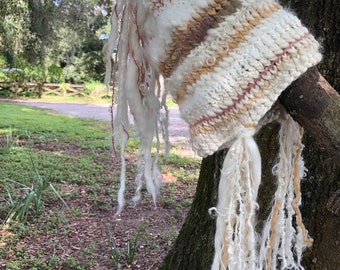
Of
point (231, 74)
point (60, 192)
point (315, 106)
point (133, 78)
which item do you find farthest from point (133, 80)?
point (60, 192)

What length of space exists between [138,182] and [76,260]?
5.54 ft

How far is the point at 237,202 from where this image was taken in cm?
75

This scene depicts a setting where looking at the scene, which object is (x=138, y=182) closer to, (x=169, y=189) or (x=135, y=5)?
(x=135, y=5)

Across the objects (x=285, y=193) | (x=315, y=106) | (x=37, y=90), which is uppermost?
(x=315, y=106)

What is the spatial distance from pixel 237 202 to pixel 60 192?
319 cm

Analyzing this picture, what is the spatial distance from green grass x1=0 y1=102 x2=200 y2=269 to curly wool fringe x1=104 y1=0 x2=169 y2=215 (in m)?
0.24

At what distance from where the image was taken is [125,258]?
8.47 feet

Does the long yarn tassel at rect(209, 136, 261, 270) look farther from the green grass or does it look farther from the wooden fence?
the wooden fence

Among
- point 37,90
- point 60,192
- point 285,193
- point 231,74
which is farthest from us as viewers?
point 37,90

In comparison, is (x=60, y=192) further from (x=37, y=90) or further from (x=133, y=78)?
(x=37, y=90)

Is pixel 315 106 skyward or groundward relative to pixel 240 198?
skyward

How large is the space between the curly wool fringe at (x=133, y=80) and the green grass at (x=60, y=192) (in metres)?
0.24

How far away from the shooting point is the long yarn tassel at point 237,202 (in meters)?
0.73

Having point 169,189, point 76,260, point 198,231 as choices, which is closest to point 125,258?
point 76,260
